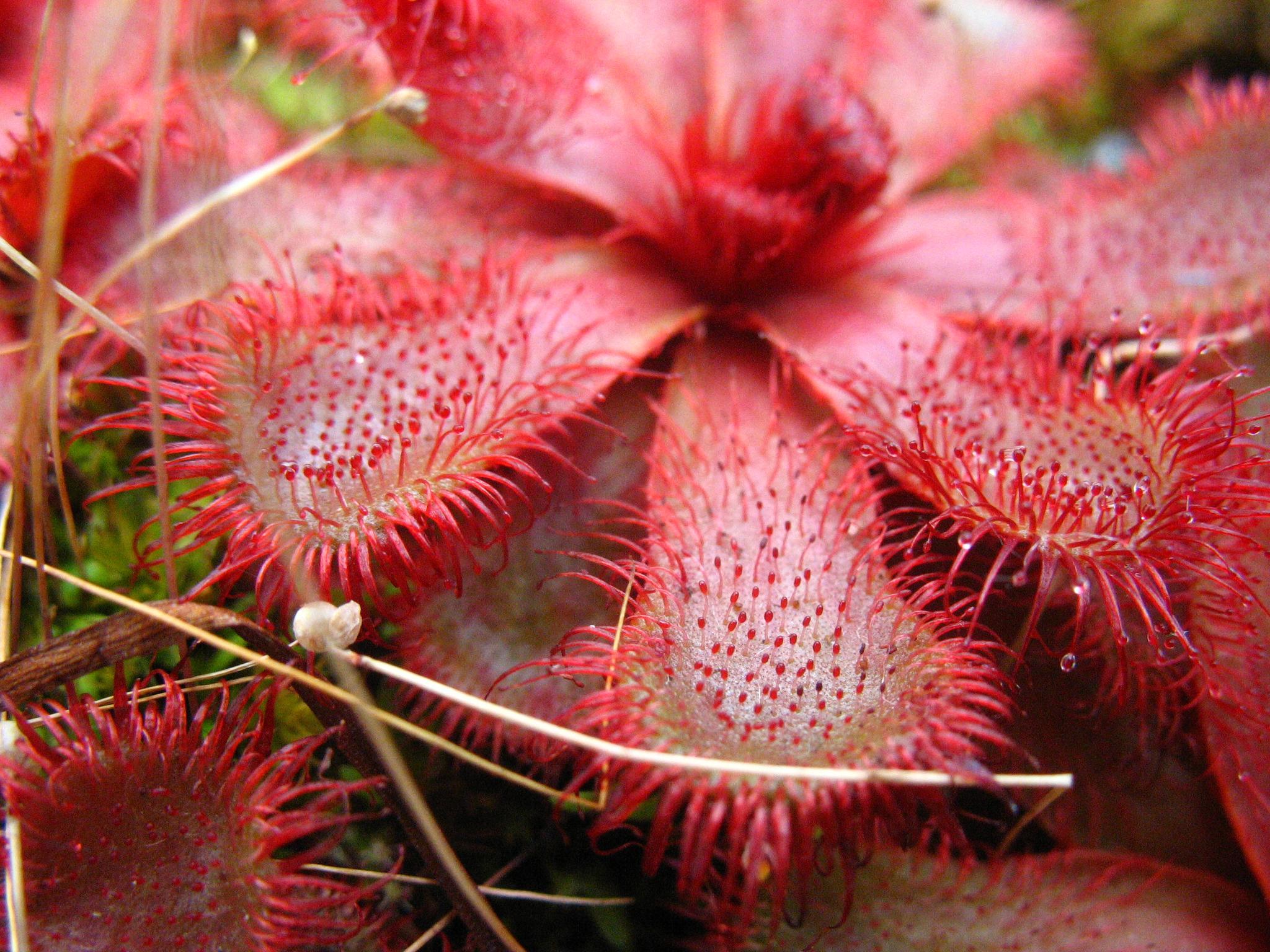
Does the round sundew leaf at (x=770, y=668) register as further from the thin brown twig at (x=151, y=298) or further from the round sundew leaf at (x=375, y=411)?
the thin brown twig at (x=151, y=298)

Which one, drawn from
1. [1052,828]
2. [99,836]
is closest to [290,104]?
[99,836]

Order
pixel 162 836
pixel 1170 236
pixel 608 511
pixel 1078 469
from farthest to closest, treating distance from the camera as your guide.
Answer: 1. pixel 1170 236
2. pixel 608 511
3. pixel 1078 469
4. pixel 162 836

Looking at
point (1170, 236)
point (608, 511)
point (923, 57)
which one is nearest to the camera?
point (608, 511)

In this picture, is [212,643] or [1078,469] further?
[1078,469]

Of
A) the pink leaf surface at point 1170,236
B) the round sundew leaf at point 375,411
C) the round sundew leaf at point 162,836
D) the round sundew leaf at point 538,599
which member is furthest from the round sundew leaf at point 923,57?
the round sundew leaf at point 162,836

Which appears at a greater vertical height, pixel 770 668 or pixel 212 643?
pixel 770 668

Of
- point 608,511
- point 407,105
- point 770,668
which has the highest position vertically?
point 407,105

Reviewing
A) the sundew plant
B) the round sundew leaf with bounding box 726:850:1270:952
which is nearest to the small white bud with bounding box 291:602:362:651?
the sundew plant

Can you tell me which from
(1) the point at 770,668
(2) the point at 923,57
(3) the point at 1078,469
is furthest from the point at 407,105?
(2) the point at 923,57

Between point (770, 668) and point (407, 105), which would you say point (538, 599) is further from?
point (407, 105)
